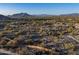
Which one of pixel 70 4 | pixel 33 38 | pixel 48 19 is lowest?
pixel 33 38

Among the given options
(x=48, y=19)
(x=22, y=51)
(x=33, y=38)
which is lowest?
(x=22, y=51)

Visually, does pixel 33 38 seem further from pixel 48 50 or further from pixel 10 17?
pixel 10 17

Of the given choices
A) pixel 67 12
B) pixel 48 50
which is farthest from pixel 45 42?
pixel 67 12

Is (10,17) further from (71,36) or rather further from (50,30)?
(71,36)

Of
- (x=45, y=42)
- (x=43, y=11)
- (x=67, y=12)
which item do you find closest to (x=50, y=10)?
(x=43, y=11)

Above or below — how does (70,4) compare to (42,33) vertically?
above

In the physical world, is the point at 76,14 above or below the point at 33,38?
above

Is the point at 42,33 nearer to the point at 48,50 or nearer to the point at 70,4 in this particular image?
the point at 48,50

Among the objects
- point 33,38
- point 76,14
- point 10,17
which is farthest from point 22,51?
point 76,14
